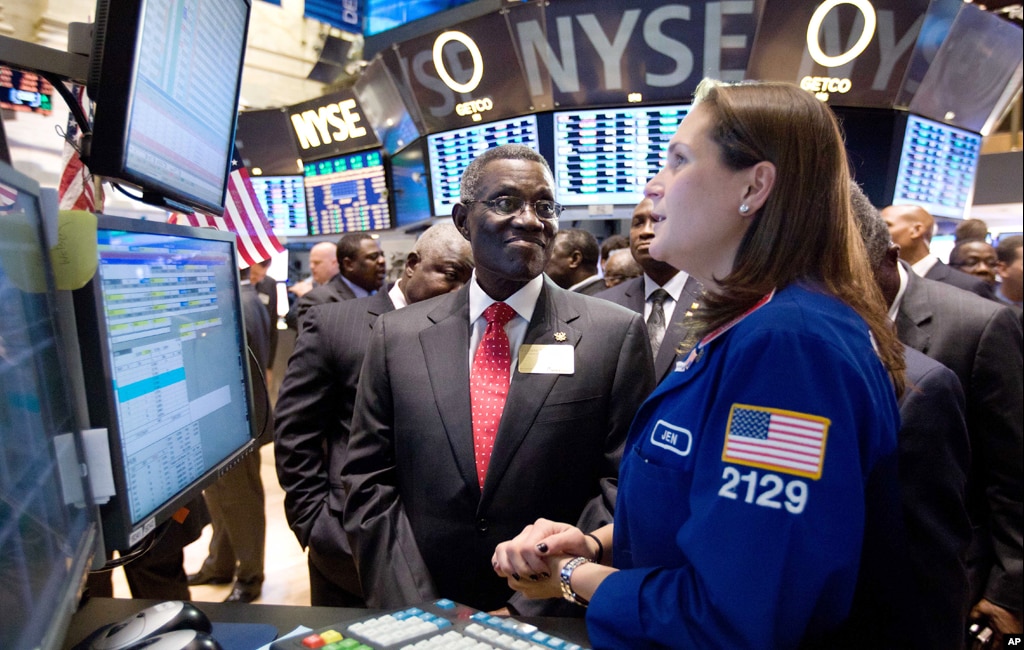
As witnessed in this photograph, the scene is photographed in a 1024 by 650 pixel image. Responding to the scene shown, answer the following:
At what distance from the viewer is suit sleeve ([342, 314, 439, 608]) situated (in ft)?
5.16

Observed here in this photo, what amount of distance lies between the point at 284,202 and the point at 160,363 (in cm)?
611

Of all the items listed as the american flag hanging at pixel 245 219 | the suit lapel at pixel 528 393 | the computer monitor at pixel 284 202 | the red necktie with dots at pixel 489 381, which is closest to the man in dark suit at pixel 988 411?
Answer: the suit lapel at pixel 528 393

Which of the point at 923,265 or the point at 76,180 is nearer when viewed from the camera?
the point at 76,180

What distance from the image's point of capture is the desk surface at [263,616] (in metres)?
1.13

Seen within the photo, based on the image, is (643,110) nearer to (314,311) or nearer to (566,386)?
(314,311)

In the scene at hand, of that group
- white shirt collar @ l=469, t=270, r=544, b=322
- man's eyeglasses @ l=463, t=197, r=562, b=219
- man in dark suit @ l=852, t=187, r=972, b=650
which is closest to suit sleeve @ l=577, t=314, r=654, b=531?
white shirt collar @ l=469, t=270, r=544, b=322

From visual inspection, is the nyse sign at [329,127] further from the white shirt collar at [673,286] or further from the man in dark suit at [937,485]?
the man in dark suit at [937,485]

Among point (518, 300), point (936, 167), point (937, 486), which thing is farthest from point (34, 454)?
point (936, 167)

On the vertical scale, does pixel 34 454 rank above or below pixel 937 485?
above

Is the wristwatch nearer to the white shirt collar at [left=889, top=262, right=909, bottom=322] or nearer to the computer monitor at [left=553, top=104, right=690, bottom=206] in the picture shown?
the white shirt collar at [left=889, top=262, right=909, bottom=322]

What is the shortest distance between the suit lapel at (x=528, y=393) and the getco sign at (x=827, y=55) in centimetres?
288

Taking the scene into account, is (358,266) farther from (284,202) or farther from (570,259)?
(284,202)

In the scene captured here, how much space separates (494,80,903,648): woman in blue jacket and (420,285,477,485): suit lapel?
18.8 inches

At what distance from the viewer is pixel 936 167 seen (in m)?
4.51
